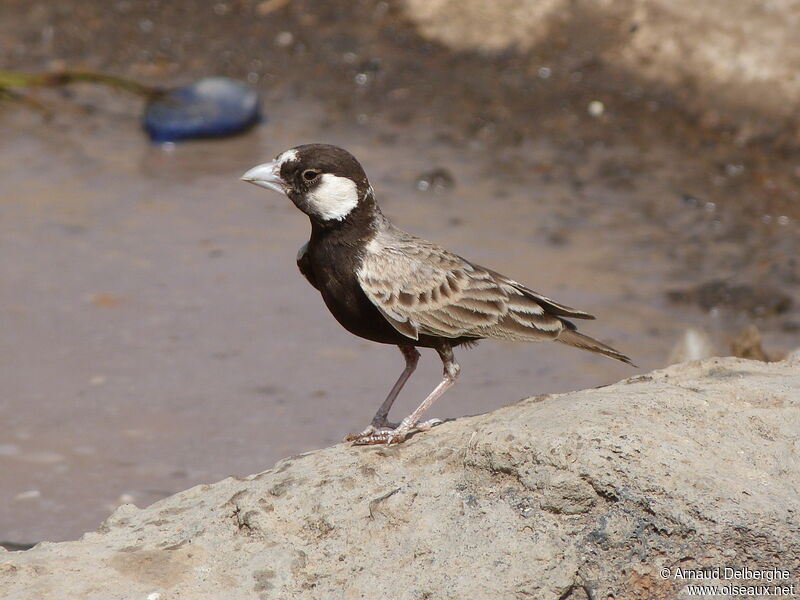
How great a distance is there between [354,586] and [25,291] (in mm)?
5280

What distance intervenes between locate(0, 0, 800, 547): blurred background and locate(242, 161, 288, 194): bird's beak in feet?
6.47

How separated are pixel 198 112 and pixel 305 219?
1988 mm

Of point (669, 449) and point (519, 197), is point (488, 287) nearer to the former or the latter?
point (669, 449)

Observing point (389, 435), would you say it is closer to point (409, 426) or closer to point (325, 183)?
point (409, 426)

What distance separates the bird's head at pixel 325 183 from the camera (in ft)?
17.2

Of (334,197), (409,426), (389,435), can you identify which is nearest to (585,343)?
(409,426)

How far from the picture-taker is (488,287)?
213 inches

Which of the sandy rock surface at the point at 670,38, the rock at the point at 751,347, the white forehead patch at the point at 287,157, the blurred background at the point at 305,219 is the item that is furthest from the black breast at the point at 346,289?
the sandy rock surface at the point at 670,38

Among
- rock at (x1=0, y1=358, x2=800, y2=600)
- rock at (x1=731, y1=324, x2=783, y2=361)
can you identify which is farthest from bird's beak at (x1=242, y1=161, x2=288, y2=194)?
rock at (x1=731, y1=324, x2=783, y2=361)

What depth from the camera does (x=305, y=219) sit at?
9961mm

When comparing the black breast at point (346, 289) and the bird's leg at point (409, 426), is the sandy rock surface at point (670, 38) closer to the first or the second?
the bird's leg at point (409, 426)

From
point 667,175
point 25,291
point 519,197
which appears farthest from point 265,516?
point 667,175

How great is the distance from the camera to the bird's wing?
16.9 feet

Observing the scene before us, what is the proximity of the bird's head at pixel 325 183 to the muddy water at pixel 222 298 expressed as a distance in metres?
2.03
